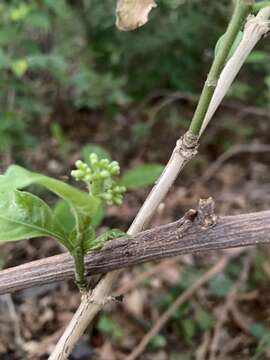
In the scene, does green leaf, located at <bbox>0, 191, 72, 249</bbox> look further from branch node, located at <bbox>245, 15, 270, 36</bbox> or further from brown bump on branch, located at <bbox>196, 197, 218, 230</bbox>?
branch node, located at <bbox>245, 15, 270, 36</bbox>

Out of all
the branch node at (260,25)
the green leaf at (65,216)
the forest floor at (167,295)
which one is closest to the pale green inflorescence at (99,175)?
the branch node at (260,25)

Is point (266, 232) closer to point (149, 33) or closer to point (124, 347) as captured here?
point (124, 347)

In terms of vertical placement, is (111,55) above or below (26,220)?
above

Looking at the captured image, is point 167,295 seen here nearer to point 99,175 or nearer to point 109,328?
point 109,328

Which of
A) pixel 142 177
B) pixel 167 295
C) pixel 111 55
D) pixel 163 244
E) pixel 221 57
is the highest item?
pixel 111 55

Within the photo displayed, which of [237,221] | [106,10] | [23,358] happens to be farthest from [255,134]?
[237,221]

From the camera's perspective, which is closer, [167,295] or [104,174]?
[104,174]

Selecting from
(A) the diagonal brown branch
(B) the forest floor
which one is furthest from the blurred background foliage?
(A) the diagonal brown branch

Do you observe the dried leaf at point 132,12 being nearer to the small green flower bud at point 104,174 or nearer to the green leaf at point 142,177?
the small green flower bud at point 104,174

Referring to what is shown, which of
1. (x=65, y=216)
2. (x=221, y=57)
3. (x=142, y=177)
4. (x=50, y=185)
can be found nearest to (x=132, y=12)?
(x=221, y=57)
